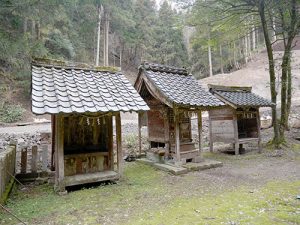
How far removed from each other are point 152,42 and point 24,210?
3760 cm

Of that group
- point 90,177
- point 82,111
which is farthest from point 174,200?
point 82,111

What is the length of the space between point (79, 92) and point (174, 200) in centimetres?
361

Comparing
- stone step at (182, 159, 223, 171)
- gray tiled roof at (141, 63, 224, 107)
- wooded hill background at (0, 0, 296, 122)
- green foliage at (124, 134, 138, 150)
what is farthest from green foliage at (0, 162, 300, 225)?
green foliage at (124, 134, 138, 150)

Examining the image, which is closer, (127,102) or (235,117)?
(127,102)

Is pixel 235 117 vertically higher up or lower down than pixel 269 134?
higher up

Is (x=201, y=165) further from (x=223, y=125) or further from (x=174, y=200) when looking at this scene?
(x=223, y=125)

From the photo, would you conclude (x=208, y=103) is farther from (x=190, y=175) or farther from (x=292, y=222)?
(x=292, y=222)

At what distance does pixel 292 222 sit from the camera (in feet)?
14.1

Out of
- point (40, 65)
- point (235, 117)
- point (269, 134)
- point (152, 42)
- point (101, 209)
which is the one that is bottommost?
point (101, 209)

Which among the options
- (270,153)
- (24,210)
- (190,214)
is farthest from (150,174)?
(270,153)

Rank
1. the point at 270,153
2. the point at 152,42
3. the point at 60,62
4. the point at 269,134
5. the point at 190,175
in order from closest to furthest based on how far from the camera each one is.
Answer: the point at 60,62, the point at 190,175, the point at 270,153, the point at 269,134, the point at 152,42

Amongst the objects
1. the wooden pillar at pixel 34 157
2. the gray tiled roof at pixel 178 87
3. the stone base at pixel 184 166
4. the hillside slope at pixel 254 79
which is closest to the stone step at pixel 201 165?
the stone base at pixel 184 166

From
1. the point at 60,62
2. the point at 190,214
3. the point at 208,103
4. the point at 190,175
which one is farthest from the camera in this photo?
the point at 208,103

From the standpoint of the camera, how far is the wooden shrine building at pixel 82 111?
6.07 meters
